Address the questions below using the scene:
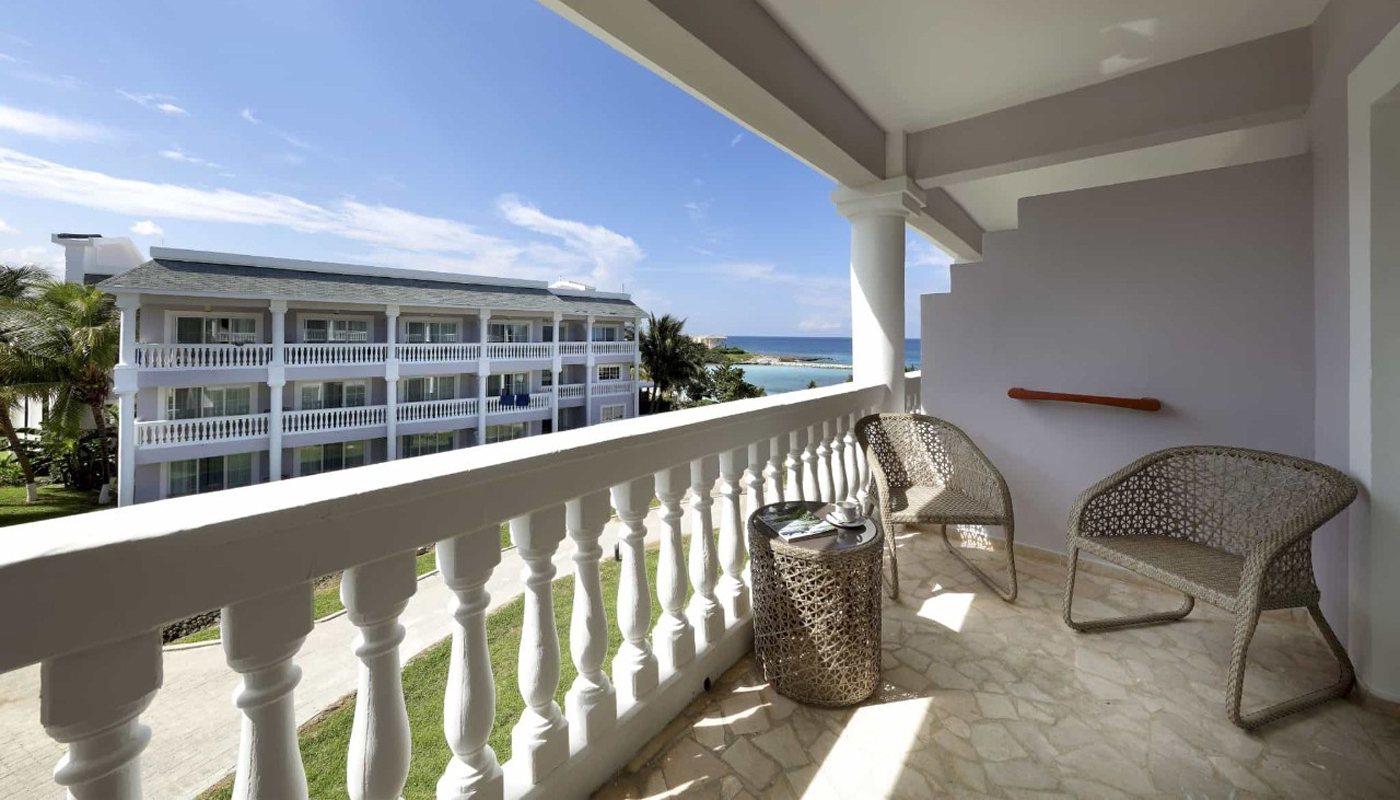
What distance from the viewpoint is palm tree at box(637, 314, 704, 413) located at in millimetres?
29047

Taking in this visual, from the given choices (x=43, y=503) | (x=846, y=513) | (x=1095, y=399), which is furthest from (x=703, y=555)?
(x=43, y=503)

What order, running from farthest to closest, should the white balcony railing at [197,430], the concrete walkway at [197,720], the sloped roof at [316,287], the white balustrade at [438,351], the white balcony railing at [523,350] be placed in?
the white balcony railing at [523,350]
the white balustrade at [438,351]
the white balcony railing at [197,430]
the sloped roof at [316,287]
the concrete walkway at [197,720]

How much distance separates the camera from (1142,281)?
2539 mm

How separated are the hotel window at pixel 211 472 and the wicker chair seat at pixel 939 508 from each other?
8721 millimetres

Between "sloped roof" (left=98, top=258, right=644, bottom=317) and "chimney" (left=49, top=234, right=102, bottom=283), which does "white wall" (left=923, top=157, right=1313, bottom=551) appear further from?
"chimney" (left=49, top=234, right=102, bottom=283)

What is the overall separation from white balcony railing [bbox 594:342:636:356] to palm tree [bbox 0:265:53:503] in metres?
10.0

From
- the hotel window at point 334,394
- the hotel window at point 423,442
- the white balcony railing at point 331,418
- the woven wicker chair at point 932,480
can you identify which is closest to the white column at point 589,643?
the woven wicker chair at point 932,480

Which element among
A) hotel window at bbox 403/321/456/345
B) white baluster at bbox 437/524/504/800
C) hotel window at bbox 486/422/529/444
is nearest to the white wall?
white baluster at bbox 437/524/504/800

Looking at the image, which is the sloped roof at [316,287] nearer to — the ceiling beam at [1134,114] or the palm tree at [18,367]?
the palm tree at [18,367]

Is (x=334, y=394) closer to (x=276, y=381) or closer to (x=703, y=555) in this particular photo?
(x=276, y=381)

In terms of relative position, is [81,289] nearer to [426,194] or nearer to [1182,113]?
[1182,113]

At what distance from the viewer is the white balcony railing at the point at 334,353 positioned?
773 cm

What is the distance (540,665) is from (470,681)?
0.58 ft

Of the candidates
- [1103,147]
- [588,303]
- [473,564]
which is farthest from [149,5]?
[1103,147]
